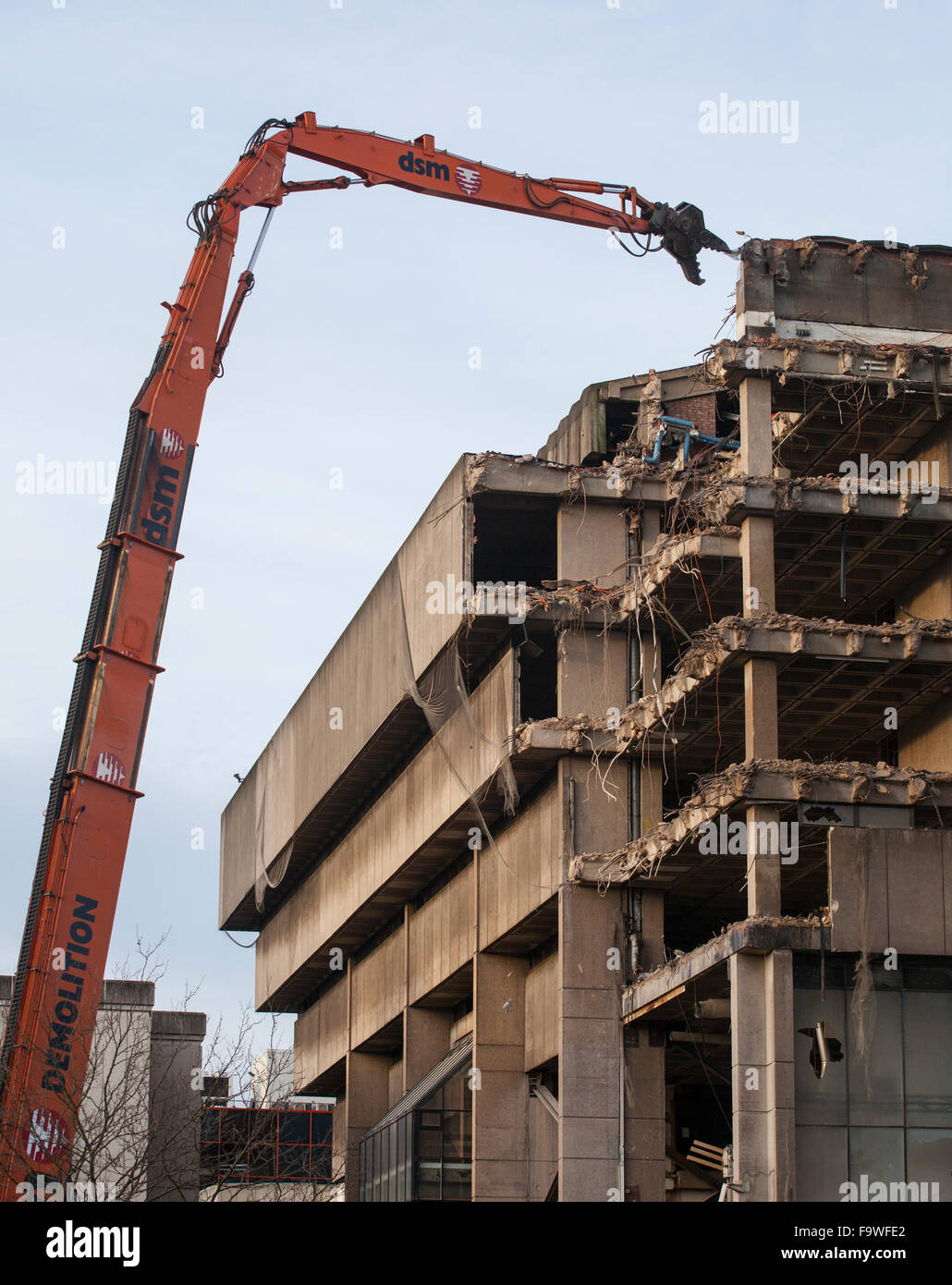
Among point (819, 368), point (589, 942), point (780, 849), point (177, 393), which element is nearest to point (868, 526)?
point (819, 368)

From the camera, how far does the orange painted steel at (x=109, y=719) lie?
32.5 meters

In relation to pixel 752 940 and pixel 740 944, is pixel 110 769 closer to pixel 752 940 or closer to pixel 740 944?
pixel 740 944

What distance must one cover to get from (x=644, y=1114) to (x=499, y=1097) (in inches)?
246

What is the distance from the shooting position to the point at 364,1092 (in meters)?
62.0

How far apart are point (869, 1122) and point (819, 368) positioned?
1439cm

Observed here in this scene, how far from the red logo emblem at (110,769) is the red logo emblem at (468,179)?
17035mm

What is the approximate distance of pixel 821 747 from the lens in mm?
43250

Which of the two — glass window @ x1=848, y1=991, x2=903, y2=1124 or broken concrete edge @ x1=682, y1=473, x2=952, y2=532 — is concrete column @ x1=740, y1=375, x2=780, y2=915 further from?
glass window @ x1=848, y1=991, x2=903, y2=1124

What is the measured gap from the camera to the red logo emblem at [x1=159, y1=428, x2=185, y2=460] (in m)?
36.7
